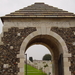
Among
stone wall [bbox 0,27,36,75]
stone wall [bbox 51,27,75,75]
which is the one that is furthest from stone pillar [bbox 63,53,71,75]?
stone wall [bbox 0,27,36,75]

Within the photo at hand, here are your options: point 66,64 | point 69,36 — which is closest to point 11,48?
point 66,64

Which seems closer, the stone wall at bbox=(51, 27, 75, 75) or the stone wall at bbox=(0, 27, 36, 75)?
the stone wall at bbox=(0, 27, 36, 75)

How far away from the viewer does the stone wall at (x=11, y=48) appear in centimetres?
782

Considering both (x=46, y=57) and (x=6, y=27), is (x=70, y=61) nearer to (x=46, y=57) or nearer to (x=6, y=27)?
(x=6, y=27)

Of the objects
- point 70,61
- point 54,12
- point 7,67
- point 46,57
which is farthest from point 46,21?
point 46,57

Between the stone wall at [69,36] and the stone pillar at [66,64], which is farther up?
the stone wall at [69,36]

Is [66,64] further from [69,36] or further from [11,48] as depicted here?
[11,48]

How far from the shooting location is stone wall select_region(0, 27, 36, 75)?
308 inches

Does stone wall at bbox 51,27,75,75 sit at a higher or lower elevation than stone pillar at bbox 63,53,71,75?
higher

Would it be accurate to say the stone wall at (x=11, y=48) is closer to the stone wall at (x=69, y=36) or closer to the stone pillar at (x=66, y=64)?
the stone wall at (x=69, y=36)

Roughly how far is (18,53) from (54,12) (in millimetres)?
2837

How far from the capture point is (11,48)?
26.4 feet

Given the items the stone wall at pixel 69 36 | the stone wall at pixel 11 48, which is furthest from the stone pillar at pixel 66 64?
the stone wall at pixel 11 48

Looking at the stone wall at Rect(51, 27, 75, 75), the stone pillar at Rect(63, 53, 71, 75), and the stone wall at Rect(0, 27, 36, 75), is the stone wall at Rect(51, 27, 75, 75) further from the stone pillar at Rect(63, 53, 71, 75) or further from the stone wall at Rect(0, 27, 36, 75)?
the stone wall at Rect(0, 27, 36, 75)
